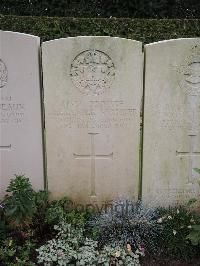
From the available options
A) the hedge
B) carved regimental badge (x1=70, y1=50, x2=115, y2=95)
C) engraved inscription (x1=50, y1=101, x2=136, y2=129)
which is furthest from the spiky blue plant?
the hedge

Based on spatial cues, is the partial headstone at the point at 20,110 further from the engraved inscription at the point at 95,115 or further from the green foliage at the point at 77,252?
the green foliage at the point at 77,252

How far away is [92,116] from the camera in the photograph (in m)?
4.25

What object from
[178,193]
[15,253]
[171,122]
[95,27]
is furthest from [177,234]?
[95,27]

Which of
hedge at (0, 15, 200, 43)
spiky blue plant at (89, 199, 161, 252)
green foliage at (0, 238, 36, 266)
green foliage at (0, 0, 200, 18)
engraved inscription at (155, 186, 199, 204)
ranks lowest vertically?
green foliage at (0, 238, 36, 266)

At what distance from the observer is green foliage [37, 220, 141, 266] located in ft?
12.1

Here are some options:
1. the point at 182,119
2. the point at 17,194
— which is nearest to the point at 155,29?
the point at 182,119

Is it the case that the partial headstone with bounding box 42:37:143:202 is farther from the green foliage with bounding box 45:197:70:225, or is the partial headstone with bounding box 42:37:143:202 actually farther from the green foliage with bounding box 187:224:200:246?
A: the green foliage with bounding box 187:224:200:246

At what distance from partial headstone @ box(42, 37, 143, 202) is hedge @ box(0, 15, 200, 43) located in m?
4.94

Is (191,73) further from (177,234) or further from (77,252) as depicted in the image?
(77,252)

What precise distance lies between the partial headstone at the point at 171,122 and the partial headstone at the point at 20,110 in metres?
1.08

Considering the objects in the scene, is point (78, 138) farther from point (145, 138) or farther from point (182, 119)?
point (182, 119)

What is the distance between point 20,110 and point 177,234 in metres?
1.93

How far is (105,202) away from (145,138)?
32.0 inches

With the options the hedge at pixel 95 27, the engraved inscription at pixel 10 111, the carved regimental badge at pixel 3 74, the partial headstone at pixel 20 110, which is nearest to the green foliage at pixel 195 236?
the partial headstone at pixel 20 110
